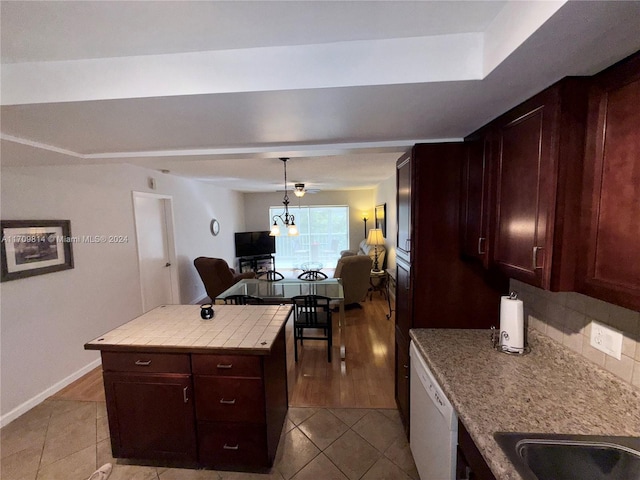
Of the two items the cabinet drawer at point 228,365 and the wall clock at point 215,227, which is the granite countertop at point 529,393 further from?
the wall clock at point 215,227

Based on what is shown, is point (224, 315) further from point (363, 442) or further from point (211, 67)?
point (211, 67)

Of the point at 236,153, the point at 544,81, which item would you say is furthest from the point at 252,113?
the point at 544,81

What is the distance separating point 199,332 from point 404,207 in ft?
Answer: 5.43

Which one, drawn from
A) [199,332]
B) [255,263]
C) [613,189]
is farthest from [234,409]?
[255,263]

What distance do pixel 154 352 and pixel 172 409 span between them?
0.39m

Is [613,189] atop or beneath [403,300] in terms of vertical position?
atop

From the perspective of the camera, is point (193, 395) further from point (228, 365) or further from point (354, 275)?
point (354, 275)

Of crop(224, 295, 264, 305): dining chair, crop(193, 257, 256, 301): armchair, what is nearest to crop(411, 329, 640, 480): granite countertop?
crop(224, 295, 264, 305): dining chair

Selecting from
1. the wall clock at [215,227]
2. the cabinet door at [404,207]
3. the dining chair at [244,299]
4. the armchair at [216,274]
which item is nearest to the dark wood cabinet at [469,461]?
the cabinet door at [404,207]

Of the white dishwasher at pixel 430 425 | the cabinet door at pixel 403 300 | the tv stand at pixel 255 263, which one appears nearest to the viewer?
the white dishwasher at pixel 430 425

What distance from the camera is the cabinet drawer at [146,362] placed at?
163 cm

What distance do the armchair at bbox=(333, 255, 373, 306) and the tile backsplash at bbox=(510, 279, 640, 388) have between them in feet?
8.33

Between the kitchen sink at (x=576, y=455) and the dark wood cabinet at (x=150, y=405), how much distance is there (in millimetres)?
1674

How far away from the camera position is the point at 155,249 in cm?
398
